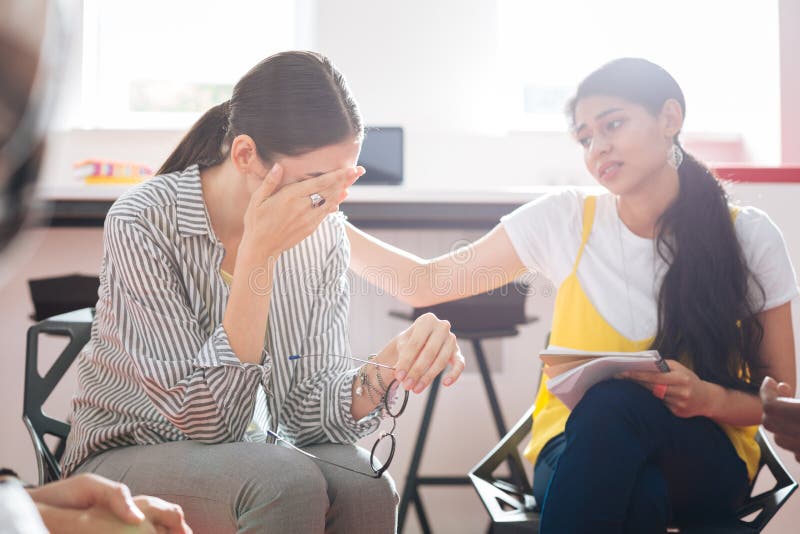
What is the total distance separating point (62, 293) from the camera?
2.18 m

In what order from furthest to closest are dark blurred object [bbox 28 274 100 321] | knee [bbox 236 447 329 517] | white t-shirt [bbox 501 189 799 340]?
dark blurred object [bbox 28 274 100 321], white t-shirt [bbox 501 189 799 340], knee [bbox 236 447 329 517]

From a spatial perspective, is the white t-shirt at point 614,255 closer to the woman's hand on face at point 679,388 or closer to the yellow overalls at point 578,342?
the yellow overalls at point 578,342

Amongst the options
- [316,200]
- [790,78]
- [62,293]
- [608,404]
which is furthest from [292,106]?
[790,78]

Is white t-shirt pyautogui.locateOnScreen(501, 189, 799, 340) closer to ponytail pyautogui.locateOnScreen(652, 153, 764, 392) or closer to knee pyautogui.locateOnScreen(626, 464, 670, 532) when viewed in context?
ponytail pyautogui.locateOnScreen(652, 153, 764, 392)

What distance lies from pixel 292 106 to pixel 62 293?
132 centimetres

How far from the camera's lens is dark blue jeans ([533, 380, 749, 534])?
1110 millimetres

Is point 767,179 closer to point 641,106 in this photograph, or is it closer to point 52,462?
point 641,106

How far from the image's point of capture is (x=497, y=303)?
2.26 meters

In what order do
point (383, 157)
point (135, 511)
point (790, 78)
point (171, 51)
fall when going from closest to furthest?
point (135, 511), point (383, 157), point (790, 78), point (171, 51)

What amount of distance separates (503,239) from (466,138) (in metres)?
1.84

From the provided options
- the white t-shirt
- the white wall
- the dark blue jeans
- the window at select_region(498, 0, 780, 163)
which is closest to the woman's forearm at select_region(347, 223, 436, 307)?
the white t-shirt

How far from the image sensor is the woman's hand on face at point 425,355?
1123 mm

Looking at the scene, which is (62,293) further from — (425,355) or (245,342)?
(425,355)

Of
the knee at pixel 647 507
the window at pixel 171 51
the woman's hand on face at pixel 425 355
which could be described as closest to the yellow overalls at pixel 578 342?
the knee at pixel 647 507
